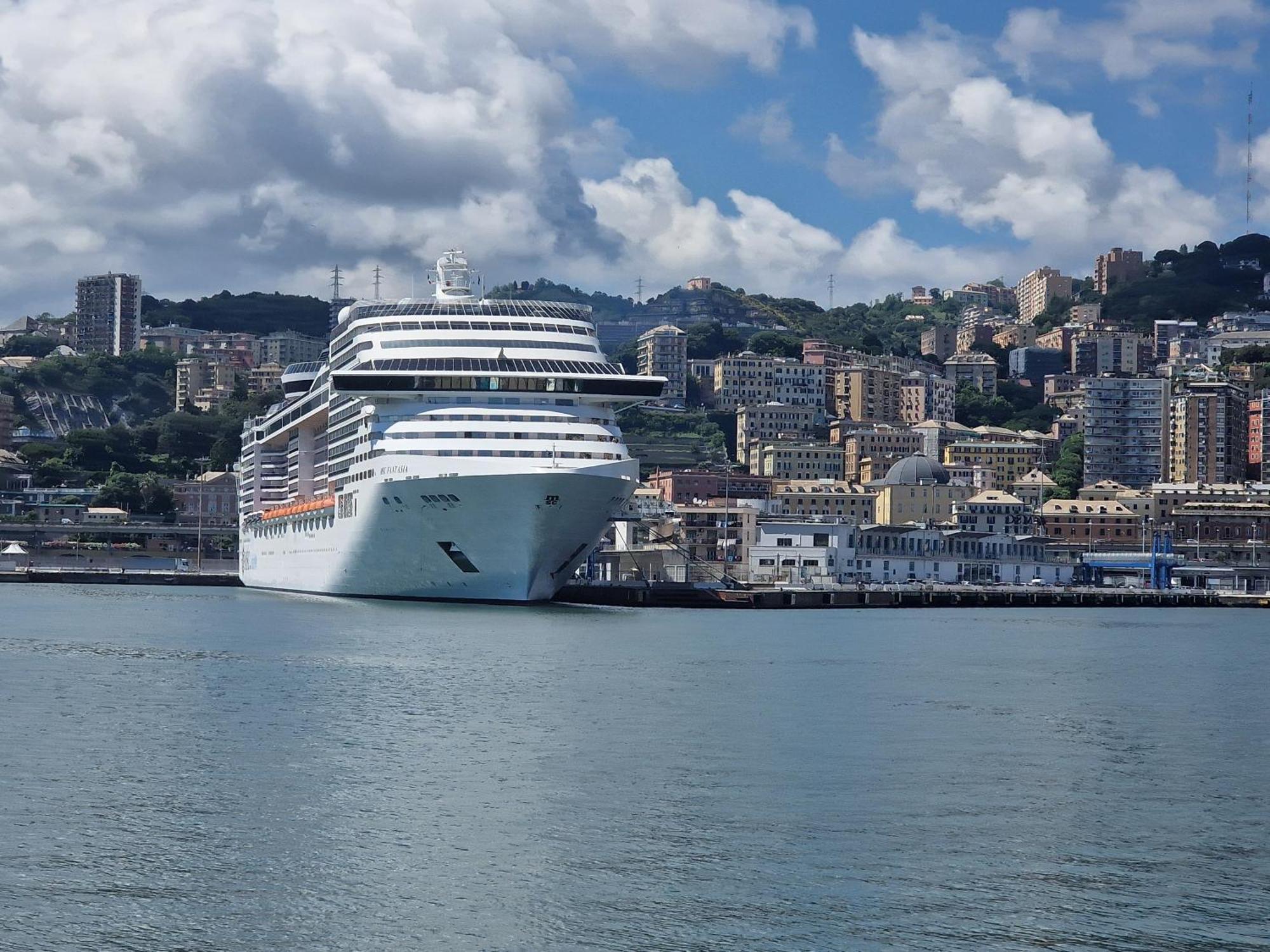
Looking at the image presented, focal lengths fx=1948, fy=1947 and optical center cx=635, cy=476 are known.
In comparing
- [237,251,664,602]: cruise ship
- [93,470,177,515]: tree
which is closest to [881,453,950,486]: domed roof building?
[93,470,177,515]: tree

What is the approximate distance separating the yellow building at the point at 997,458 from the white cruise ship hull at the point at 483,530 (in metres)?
122

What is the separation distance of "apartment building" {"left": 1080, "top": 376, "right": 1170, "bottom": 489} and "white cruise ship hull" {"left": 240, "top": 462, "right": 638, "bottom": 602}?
12814 cm

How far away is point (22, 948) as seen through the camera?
64.7 feet

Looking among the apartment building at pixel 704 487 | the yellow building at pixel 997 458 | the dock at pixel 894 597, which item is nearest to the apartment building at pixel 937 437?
the yellow building at pixel 997 458

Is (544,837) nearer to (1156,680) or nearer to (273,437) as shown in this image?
(1156,680)

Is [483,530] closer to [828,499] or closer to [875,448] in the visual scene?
[828,499]

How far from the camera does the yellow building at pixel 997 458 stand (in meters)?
188

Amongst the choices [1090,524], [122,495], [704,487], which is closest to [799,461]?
[704,487]

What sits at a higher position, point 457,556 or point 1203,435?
point 1203,435

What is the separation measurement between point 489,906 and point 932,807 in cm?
777

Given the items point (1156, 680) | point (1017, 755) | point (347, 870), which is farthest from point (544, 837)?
point (1156, 680)

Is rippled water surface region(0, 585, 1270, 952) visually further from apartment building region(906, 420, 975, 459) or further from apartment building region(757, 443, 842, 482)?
apartment building region(906, 420, 975, 459)

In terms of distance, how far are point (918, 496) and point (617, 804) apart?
5234 inches

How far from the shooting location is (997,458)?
190 m
